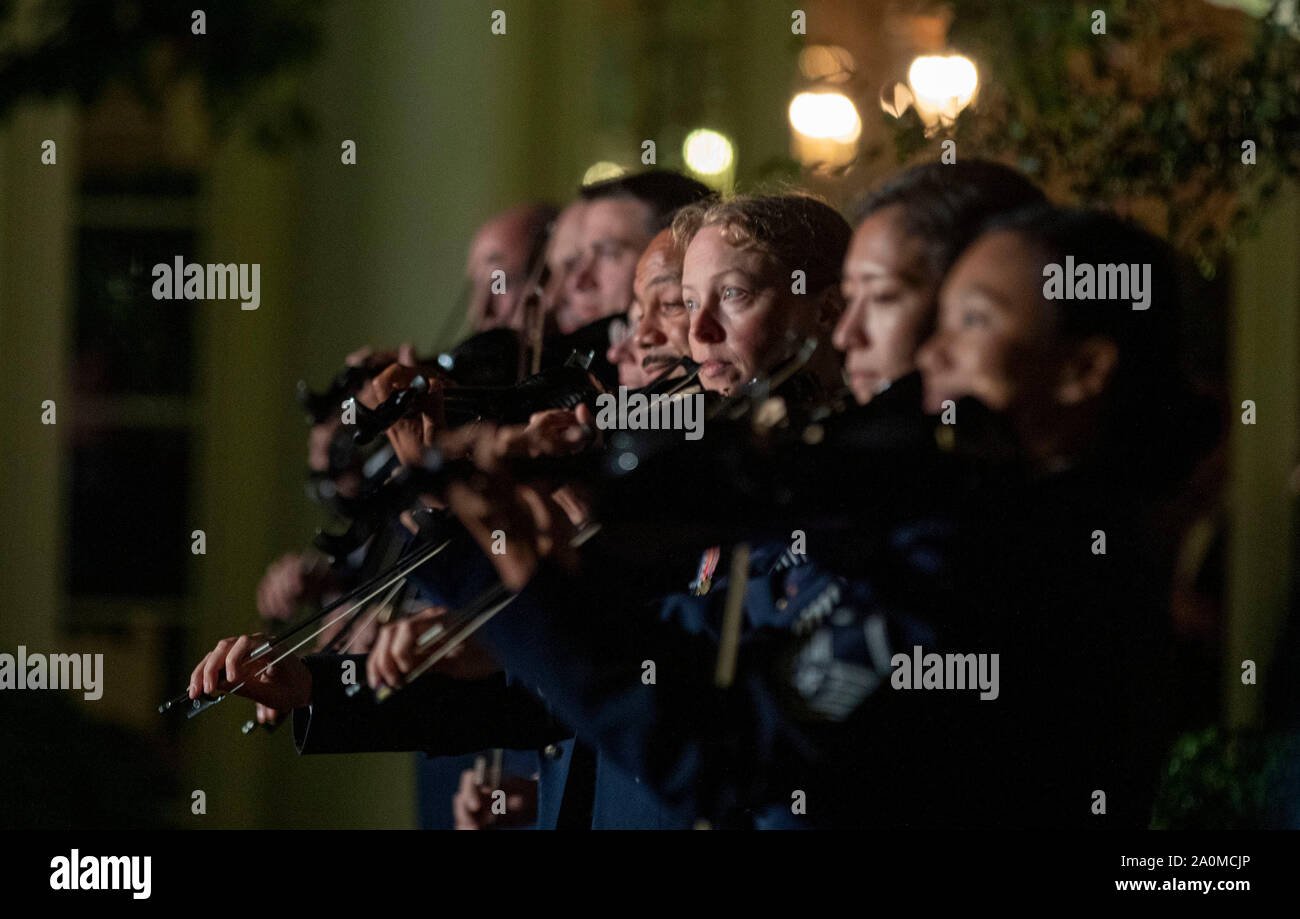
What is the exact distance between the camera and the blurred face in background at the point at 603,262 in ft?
3.37

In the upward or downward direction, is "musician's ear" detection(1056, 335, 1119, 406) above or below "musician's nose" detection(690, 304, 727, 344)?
below

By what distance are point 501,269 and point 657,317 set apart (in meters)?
0.37

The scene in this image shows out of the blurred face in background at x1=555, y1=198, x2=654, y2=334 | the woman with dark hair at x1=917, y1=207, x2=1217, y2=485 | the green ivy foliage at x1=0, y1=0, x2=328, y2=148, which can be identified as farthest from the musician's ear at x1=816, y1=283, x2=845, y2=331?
the green ivy foliage at x1=0, y1=0, x2=328, y2=148

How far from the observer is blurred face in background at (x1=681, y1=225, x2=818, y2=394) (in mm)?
817

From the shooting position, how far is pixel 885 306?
0.74 meters

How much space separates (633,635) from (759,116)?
1.94m

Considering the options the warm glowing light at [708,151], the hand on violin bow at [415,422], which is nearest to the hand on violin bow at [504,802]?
the hand on violin bow at [415,422]

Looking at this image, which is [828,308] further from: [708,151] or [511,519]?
[708,151]

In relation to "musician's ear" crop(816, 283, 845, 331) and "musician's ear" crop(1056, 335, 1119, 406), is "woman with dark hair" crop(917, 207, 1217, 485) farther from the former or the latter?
"musician's ear" crop(816, 283, 845, 331)

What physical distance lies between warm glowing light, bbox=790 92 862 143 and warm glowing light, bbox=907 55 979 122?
0.18ft

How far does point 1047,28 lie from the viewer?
1.28 m

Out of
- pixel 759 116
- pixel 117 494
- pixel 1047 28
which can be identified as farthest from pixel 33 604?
pixel 1047 28

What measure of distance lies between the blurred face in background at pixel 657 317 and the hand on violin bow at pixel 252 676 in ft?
0.86
